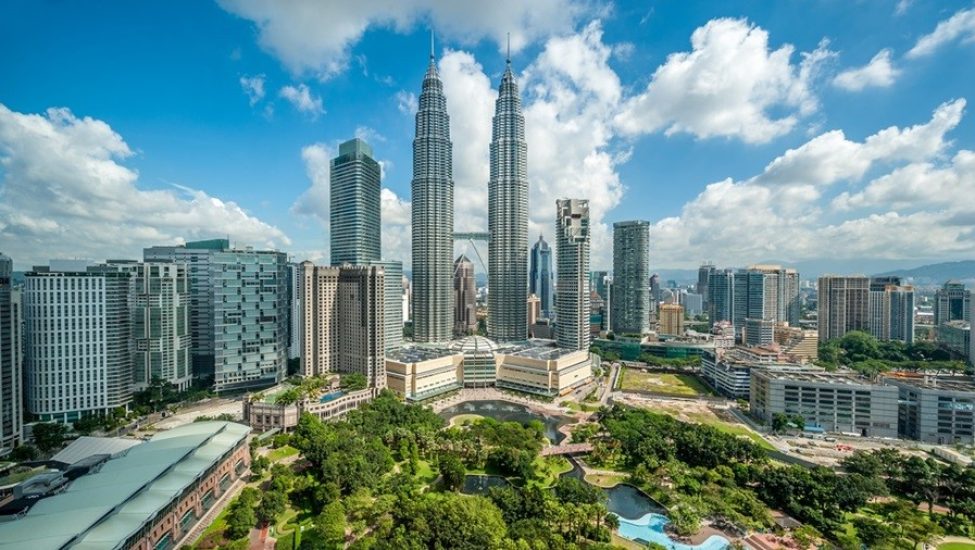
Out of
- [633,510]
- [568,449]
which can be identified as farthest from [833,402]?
[633,510]

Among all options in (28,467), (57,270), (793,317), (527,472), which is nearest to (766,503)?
(527,472)

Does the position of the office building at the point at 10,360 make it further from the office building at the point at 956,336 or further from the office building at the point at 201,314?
the office building at the point at 956,336

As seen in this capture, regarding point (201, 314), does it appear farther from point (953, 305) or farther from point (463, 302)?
point (953, 305)

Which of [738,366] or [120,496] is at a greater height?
[120,496]

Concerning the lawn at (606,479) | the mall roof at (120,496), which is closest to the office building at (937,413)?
the lawn at (606,479)

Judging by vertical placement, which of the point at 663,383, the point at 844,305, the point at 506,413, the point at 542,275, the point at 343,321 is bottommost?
the point at 663,383

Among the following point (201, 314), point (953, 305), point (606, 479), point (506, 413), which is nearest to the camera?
point (606, 479)

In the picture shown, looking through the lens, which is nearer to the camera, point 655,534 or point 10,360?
point 655,534
